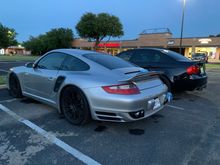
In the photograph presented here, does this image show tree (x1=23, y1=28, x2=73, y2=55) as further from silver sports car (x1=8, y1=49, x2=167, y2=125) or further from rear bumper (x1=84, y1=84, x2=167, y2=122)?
rear bumper (x1=84, y1=84, x2=167, y2=122)

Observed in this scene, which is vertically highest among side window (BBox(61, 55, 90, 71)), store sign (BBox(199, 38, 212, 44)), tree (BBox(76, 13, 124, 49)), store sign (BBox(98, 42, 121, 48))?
tree (BBox(76, 13, 124, 49))

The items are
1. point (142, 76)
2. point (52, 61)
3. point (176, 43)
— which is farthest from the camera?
point (176, 43)

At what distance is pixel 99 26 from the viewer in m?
39.6

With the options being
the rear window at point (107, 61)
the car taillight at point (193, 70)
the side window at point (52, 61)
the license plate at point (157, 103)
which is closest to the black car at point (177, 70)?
the car taillight at point (193, 70)

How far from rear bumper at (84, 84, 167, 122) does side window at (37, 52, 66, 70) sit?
48.2 inches

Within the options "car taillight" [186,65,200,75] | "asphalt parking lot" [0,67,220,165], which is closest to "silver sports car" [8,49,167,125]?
"asphalt parking lot" [0,67,220,165]

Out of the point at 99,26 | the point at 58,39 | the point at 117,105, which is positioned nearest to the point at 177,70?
the point at 117,105

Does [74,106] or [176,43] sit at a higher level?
[176,43]

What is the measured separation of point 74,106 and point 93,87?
0.63 meters

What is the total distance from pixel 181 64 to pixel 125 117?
337 cm

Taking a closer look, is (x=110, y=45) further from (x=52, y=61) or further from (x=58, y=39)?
(x=52, y=61)

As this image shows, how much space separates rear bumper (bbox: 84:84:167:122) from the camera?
3217 mm

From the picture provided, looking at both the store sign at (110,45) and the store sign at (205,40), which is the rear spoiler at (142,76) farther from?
the store sign at (110,45)

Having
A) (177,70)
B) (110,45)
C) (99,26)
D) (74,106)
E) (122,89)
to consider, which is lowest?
(74,106)
